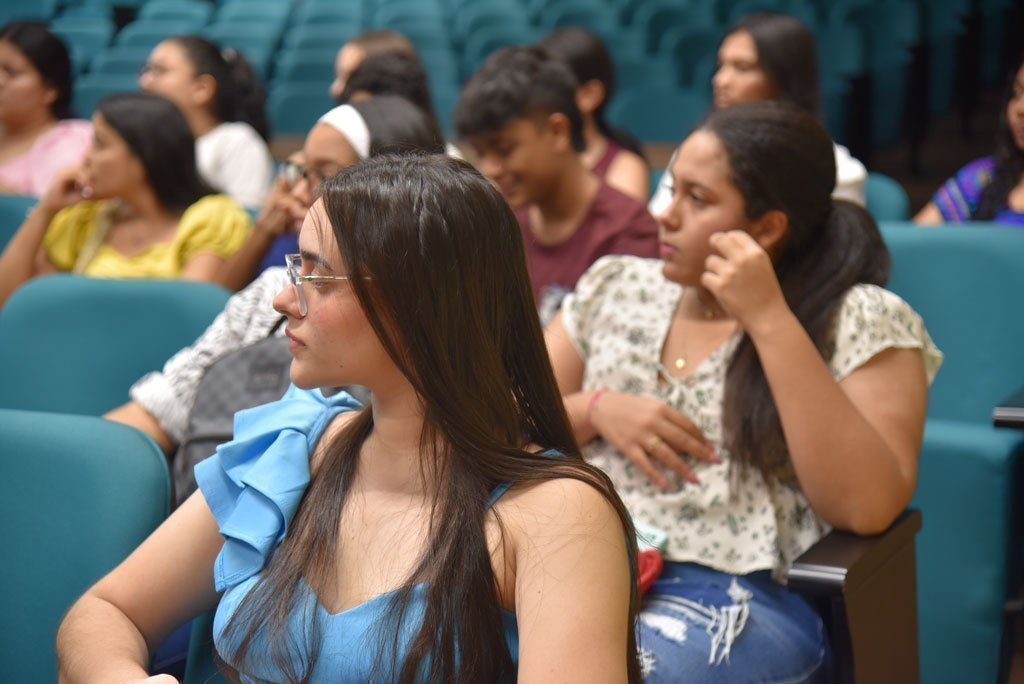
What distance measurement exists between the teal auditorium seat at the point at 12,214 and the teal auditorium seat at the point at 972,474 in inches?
87.8

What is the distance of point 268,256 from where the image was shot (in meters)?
2.81

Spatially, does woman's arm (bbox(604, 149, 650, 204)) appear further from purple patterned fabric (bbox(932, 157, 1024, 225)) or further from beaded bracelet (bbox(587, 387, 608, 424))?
beaded bracelet (bbox(587, 387, 608, 424))

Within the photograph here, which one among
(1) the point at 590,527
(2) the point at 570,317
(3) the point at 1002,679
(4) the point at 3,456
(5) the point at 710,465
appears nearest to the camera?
(1) the point at 590,527

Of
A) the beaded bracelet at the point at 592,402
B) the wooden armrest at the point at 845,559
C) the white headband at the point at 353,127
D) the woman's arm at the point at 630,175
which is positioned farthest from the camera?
the woman's arm at the point at 630,175

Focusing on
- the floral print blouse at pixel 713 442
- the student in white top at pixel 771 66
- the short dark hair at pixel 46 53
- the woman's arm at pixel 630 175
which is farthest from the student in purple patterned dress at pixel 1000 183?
the short dark hair at pixel 46 53

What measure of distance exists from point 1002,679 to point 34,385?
1.72 metres

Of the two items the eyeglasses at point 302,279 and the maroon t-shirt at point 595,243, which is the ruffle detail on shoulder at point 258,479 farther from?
the maroon t-shirt at point 595,243

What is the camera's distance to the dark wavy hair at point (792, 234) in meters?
1.72

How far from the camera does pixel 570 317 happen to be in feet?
6.32

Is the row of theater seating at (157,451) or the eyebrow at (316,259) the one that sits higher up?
the eyebrow at (316,259)

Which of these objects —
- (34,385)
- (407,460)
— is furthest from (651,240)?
(407,460)

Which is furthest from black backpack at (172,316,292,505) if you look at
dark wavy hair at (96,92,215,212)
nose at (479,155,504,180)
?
dark wavy hair at (96,92,215,212)

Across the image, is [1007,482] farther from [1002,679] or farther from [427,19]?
[427,19]

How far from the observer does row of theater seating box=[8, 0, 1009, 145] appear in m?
5.10
